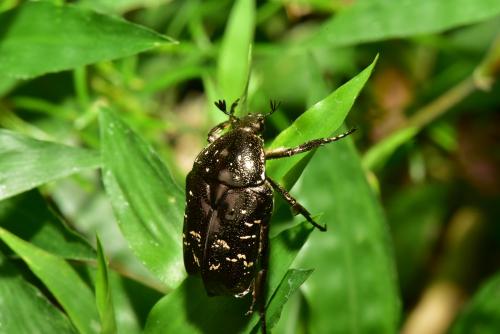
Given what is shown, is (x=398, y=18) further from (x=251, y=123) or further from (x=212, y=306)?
(x=212, y=306)

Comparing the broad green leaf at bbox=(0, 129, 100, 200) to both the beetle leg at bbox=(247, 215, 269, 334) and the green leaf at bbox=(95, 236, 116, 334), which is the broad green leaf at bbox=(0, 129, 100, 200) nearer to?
the green leaf at bbox=(95, 236, 116, 334)

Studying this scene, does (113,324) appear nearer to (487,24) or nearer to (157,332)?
(157,332)

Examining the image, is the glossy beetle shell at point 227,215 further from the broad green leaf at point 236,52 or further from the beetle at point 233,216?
the broad green leaf at point 236,52

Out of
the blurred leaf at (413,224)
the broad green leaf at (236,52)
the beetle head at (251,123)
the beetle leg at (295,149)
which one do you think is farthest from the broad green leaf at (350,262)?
the blurred leaf at (413,224)

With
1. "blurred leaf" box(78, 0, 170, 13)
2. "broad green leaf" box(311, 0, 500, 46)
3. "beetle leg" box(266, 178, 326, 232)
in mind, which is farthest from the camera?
"blurred leaf" box(78, 0, 170, 13)

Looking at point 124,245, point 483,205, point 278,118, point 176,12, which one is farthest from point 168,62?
point 483,205

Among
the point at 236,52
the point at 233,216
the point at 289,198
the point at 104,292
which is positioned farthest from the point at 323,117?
the point at 236,52

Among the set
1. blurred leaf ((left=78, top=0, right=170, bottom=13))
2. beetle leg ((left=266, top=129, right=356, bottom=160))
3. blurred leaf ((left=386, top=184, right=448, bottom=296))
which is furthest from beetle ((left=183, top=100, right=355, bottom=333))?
blurred leaf ((left=386, top=184, right=448, bottom=296))
